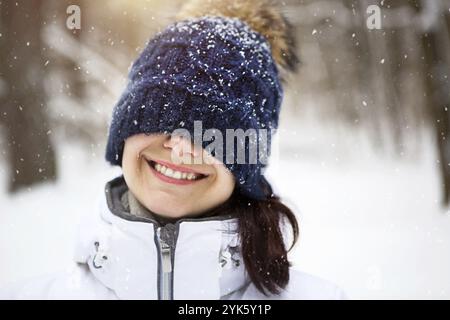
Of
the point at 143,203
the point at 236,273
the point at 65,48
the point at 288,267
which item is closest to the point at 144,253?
the point at 143,203

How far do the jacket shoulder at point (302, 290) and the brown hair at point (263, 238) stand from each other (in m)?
0.02

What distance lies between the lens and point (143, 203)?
1.33m

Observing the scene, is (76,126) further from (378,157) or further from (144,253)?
(378,157)

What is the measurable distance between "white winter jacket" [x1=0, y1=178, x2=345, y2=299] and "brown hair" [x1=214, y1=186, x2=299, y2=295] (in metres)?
0.02

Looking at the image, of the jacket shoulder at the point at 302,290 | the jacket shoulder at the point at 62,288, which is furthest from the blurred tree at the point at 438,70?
the jacket shoulder at the point at 62,288

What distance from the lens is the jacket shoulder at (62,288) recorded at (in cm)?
136

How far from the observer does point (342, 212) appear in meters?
1.50

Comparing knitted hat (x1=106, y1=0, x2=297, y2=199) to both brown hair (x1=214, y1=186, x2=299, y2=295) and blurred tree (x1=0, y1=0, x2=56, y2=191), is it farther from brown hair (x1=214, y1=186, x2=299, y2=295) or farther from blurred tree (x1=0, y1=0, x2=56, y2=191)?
blurred tree (x1=0, y1=0, x2=56, y2=191)

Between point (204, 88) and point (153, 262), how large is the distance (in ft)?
1.37

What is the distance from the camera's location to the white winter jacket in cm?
128

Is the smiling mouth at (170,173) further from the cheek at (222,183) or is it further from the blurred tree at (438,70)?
the blurred tree at (438,70)

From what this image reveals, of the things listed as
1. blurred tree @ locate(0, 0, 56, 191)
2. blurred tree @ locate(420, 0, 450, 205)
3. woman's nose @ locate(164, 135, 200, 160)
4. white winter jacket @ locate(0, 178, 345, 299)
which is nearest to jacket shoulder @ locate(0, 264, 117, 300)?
white winter jacket @ locate(0, 178, 345, 299)
